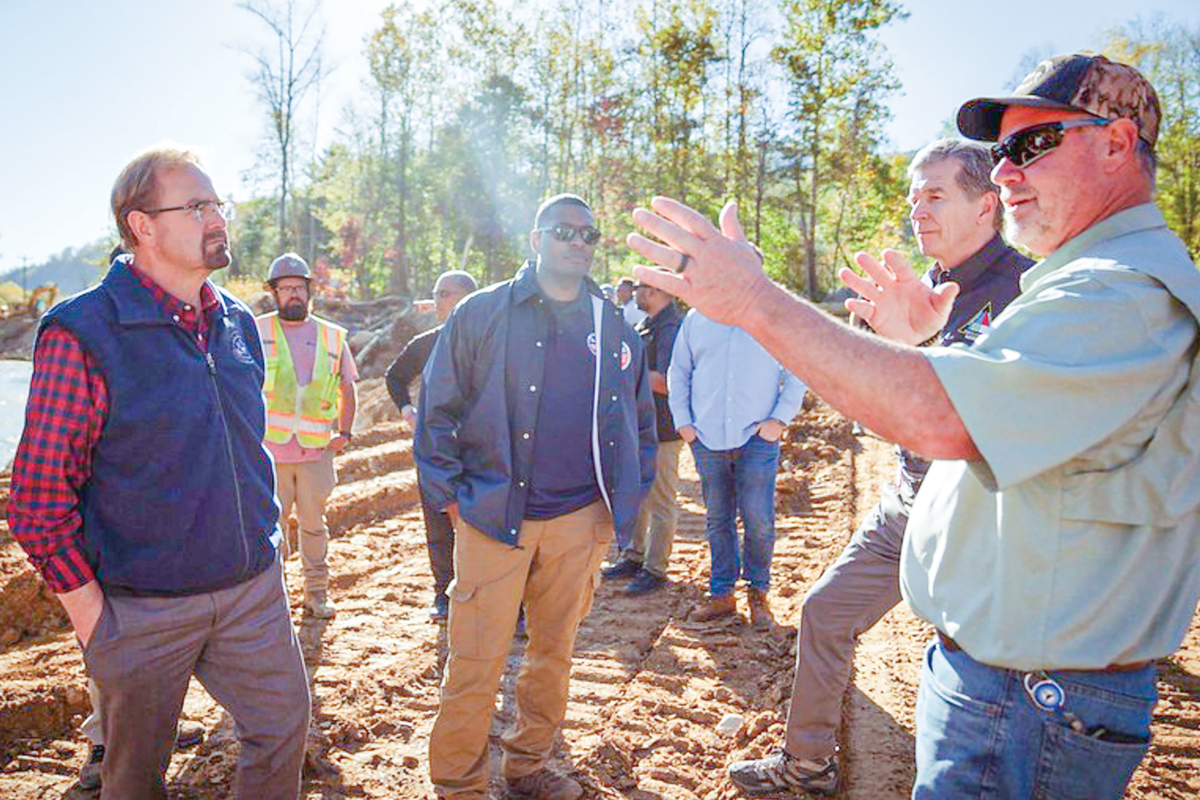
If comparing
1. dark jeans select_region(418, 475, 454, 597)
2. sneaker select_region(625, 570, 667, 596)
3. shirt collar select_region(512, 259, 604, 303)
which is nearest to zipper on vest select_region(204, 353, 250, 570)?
shirt collar select_region(512, 259, 604, 303)

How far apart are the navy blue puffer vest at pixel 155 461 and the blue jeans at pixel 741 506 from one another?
3.41m

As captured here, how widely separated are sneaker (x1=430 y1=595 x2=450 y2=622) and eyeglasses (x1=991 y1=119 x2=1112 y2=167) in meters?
4.54

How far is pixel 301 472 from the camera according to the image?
5316 millimetres

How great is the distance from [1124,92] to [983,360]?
0.68 m

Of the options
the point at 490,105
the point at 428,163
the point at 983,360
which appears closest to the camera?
the point at 983,360

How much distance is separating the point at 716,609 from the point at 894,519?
8.21 ft

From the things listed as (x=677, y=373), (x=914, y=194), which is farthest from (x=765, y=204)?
(x=914, y=194)

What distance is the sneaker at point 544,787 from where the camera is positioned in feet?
10.6

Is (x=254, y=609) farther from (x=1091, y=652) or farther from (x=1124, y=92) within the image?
(x=1124, y=92)

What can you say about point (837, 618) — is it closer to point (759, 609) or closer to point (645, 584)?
point (759, 609)

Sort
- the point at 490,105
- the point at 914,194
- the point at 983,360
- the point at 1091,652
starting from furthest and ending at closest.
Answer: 1. the point at 490,105
2. the point at 914,194
3. the point at 1091,652
4. the point at 983,360

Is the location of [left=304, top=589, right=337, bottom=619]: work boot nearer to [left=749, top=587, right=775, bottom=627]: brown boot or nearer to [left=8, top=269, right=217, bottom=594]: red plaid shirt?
[left=749, top=587, right=775, bottom=627]: brown boot

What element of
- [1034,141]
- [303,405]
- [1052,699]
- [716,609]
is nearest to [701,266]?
[1034,141]

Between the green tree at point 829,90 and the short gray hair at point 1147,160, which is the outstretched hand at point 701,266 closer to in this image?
the short gray hair at point 1147,160
